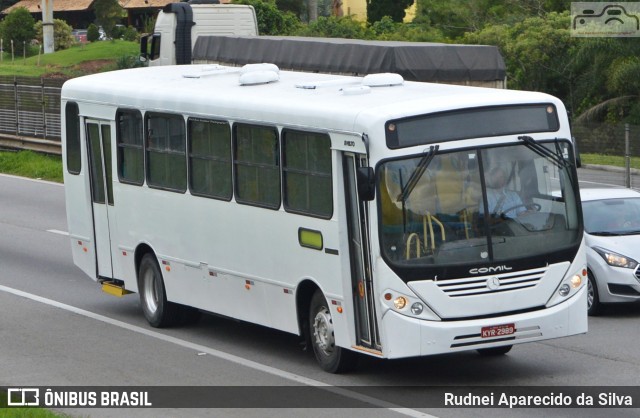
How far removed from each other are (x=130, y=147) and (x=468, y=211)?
5456mm

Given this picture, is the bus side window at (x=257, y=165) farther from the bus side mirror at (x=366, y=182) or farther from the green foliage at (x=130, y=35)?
the green foliage at (x=130, y=35)

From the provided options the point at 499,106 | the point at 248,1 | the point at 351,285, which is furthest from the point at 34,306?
the point at 248,1

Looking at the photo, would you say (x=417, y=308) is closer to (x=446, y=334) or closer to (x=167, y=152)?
(x=446, y=334)

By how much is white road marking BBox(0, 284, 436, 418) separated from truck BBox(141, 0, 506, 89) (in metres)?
9.64

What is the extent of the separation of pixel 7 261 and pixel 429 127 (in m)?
11.1

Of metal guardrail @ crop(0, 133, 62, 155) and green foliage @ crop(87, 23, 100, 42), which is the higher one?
metal guardrail @ crop(0, 133, 62, 155)

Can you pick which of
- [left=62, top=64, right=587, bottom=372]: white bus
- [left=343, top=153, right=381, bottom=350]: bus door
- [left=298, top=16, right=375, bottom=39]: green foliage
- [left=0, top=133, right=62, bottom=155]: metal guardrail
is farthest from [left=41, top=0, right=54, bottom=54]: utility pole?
[left=343, top=153, right=381, bottom=350]: bus door

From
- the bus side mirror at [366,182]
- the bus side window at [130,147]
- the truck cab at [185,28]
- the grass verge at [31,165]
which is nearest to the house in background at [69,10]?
the grass verge at [31,165]

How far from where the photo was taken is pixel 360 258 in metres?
11.6

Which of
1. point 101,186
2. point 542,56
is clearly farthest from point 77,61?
point 101,186

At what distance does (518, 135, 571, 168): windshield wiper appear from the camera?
11750 millimetres

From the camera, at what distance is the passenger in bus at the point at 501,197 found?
11.5 meters

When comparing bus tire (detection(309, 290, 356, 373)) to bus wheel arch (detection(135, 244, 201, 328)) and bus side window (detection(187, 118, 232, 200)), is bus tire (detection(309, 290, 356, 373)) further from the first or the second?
bus wheel arch (detection(135, 244, 201, 328))

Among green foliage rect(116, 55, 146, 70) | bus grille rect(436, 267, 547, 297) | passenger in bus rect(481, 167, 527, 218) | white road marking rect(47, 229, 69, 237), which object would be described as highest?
passenger in bus rect(481, 167, 527, 218)
